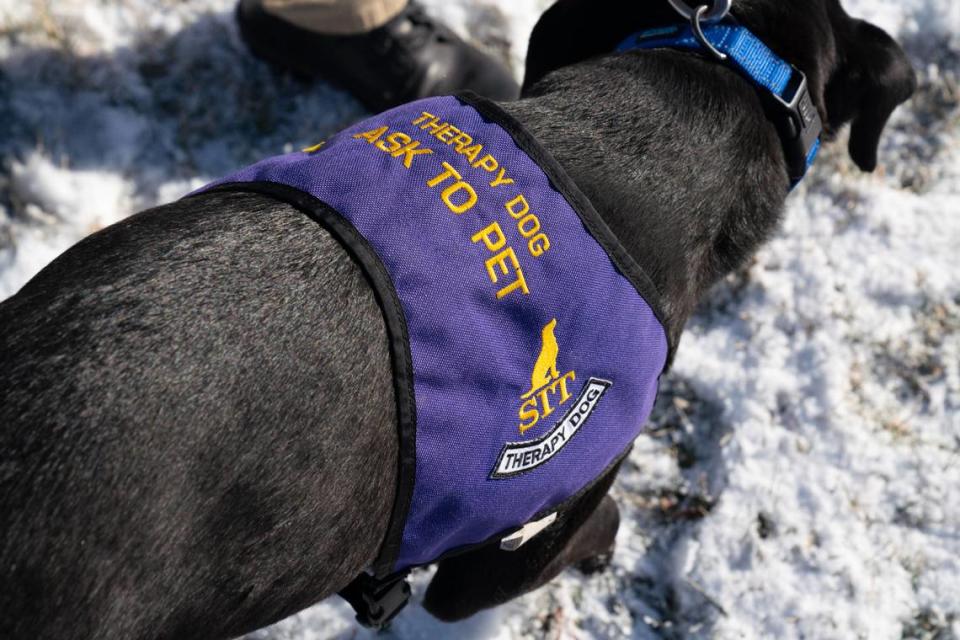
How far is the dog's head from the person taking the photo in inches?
81.3

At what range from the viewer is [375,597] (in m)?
1.81

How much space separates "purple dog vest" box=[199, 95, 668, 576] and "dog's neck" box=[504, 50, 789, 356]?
13 centimetres

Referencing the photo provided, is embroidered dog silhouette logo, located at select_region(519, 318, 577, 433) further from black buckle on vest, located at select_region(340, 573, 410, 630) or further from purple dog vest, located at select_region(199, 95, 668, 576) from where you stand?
black buckle on vest, located at select_region(340, 573, 410, 630)

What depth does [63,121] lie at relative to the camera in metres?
2.99

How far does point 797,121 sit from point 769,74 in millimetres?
130

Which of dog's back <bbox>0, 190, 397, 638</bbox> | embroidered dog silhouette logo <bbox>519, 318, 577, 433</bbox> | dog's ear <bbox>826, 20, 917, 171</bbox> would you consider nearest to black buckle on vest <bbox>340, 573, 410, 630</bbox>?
dog's back <bbox>0, 190, 397, 638</bbox>

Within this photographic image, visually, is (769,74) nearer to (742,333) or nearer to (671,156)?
(671,156)

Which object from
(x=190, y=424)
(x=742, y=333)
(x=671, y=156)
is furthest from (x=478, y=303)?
(x=742, y=333)

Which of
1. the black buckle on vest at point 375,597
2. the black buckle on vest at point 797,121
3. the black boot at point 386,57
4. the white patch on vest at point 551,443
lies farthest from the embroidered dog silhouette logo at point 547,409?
the black boot at point 386,57

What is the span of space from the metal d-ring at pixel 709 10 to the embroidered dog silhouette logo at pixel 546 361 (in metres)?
0.88

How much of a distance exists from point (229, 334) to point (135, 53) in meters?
2.32

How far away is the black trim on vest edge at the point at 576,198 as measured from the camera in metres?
1.59

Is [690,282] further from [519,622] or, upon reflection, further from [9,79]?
[9,79]

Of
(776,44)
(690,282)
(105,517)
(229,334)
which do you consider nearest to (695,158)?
(690,282)
